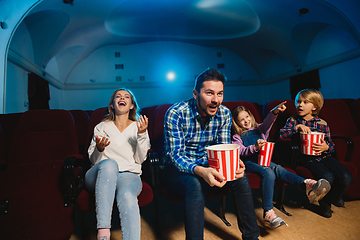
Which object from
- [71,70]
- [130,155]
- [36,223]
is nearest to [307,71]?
[130,155]

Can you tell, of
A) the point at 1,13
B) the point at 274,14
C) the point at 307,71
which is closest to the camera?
the point at 1,13

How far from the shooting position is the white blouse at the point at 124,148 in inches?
52.6

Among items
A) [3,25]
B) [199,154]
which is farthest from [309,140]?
[3,25]

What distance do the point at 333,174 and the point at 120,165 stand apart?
1.68 meters

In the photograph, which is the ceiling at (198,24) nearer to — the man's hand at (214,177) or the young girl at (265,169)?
the young girl at (265,169)

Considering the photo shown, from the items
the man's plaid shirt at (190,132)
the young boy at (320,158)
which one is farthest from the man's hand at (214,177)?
the young boy at (320,158)

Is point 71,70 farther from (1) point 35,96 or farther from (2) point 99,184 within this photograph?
(2) point 99,184

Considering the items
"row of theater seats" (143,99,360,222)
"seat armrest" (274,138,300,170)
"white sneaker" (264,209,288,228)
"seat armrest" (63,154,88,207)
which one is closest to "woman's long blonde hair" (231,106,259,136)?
"row of theater seats" (143,99,360,222)

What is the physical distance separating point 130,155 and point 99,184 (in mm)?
358

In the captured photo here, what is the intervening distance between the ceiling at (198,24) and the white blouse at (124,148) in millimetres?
5081

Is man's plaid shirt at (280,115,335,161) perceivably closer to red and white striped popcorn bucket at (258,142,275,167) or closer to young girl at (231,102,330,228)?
young girl at (231,102,330,228)

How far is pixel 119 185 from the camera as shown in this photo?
44.8 inches

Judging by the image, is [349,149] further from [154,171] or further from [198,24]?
[198,24]

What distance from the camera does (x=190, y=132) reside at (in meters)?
1.30
